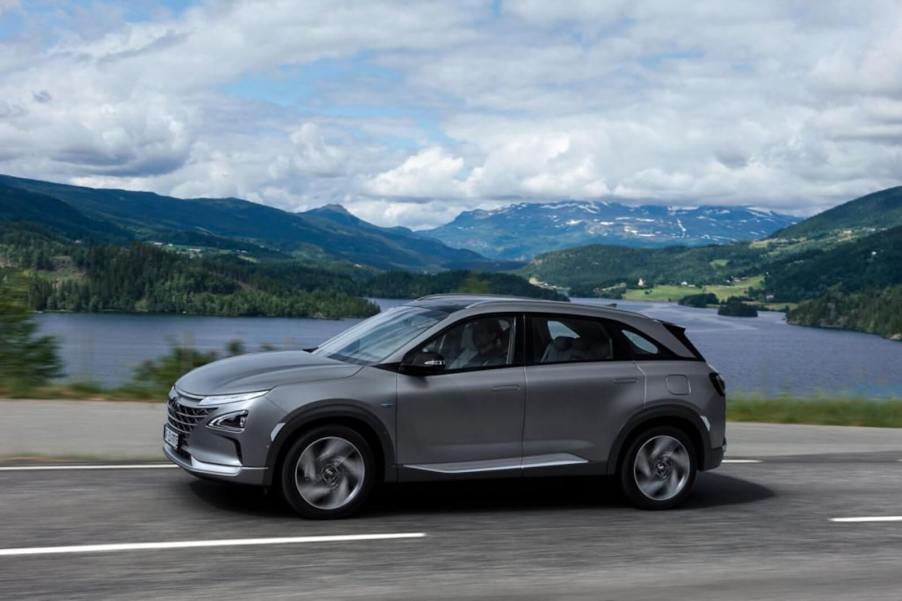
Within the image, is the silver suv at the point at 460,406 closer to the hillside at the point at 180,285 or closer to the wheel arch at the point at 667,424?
the wheel arch at the point at 667,424

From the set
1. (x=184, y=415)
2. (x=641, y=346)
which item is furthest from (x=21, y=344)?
(x=641, y=346)

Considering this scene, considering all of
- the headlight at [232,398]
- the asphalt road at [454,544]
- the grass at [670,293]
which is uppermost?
the grass at [670,293]

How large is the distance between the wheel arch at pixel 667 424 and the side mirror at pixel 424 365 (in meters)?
1.59

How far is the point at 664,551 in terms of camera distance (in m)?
6.74

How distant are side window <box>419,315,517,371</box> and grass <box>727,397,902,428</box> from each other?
951 centimetres

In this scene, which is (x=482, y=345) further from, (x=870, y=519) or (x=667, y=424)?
(x=870, y=519)

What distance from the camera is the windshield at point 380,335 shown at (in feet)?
24.4

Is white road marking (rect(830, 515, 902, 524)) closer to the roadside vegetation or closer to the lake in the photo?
the lake

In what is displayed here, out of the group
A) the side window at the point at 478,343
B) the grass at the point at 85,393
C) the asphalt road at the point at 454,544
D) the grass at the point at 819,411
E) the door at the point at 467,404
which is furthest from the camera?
the grass at the point at 819,411

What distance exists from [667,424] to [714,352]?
162ft

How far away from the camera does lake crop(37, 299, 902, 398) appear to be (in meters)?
15.3

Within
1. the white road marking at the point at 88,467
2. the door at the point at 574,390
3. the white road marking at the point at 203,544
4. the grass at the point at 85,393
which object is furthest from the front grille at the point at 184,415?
the grass at the point at 85,393

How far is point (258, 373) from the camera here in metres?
7.04

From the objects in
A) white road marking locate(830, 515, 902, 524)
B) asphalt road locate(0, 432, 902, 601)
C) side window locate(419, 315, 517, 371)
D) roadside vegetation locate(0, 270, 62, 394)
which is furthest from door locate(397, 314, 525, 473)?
roadside vegetation locate(0, 270, 62, 394)
